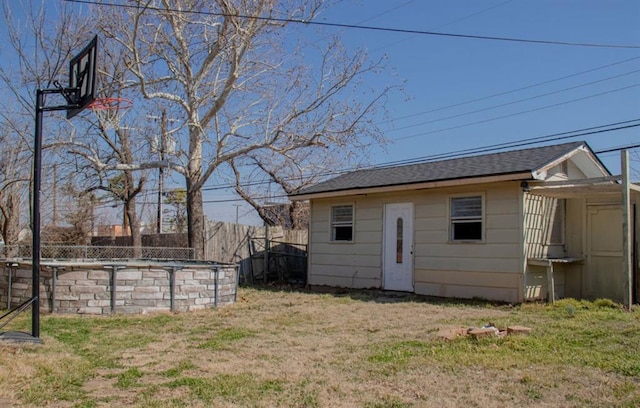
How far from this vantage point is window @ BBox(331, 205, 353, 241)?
13.8 meters

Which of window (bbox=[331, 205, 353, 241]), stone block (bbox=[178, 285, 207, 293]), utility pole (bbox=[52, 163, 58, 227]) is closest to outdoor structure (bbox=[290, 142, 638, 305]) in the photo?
window (bbox=[331, 205, 353, 241])

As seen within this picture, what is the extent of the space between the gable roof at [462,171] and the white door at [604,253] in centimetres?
140

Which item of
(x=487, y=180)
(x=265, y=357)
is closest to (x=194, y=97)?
(x=487, y=180)

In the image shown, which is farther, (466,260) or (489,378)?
(466,260)

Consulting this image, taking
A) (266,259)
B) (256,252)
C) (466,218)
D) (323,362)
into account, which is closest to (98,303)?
(323,362)

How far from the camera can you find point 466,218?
11.3 metres

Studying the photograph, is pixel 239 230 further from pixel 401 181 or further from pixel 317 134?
pixel 401 181

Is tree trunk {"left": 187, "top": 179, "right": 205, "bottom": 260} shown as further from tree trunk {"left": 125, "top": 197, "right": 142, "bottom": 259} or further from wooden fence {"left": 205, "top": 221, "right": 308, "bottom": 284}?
tree trunk {"left": 125, "top": 197, "right": 142, "bottom": 259}

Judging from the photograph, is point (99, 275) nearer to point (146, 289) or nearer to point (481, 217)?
point (146, 289)

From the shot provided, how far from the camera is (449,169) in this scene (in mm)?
12188

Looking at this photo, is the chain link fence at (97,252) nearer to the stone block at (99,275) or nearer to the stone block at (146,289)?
the stone block at (146,289)

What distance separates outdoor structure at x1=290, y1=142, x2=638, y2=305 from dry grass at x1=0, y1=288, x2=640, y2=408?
1.84 meters

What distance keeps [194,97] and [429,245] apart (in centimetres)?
668

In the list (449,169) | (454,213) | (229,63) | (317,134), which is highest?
(229,63)
